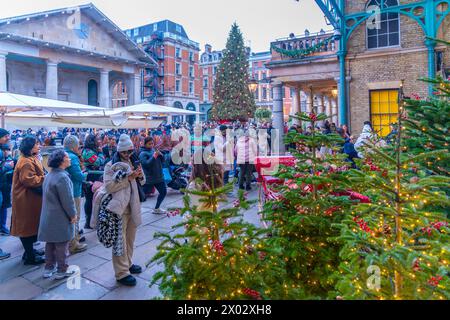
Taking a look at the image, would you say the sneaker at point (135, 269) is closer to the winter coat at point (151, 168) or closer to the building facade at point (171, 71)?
the winter coat at point (151, 168)

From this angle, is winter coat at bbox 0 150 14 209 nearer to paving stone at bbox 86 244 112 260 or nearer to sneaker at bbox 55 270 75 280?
paving stone at bbox 86 244 112 260

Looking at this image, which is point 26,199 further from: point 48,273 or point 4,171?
point 4,171

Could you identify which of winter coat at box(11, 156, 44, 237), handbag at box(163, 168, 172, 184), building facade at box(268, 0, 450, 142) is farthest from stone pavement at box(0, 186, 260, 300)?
building facade at box(268, 0, 450, 142)

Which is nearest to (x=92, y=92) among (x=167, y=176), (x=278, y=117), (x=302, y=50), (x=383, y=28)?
(x=278, y=117)

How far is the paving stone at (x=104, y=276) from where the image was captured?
164 inches

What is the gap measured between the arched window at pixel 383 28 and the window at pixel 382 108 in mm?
Result: 1955

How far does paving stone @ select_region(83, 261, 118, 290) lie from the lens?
164 inches

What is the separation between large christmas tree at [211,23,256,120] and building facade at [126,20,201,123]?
10.7 meters

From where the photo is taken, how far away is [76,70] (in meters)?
34.6

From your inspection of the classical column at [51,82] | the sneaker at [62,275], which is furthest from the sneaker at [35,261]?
the classical column at [51,82]

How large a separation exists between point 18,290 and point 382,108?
44.3ft

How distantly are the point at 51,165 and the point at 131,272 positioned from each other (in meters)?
1.90
